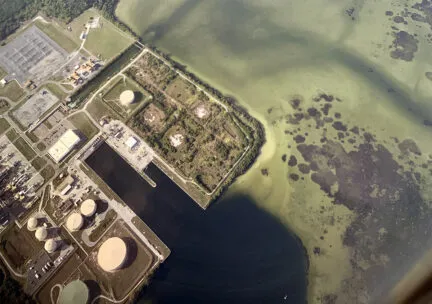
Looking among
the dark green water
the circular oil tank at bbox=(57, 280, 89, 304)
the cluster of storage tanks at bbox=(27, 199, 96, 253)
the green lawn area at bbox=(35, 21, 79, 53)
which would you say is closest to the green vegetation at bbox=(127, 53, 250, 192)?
the dark green water

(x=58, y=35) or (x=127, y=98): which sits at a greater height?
(x=127, y=98)

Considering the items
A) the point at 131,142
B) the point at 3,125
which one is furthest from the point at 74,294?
the point at 3,125

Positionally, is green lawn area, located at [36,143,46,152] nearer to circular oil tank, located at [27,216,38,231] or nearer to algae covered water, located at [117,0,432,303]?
circular oil tank, located at [27,216,38,231]

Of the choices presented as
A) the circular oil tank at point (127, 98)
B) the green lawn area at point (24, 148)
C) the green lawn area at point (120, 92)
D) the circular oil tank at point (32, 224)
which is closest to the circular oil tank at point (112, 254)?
the circular oil tank at point (32, 224)

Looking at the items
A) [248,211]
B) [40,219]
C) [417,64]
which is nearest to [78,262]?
[40,219]

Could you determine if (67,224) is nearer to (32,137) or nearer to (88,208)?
(88,208)

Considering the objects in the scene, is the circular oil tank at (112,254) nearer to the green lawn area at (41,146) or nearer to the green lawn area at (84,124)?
the green lawn area at (84,124)
